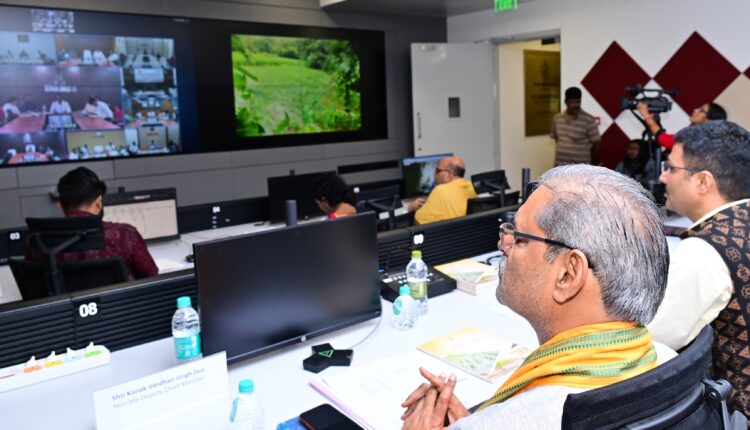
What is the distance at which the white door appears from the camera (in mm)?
6320

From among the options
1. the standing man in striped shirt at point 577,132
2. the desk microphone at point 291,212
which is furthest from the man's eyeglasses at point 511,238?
the standing man in striped shirt at point 577,132

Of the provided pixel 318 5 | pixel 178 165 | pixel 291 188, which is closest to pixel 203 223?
pixel 291 188

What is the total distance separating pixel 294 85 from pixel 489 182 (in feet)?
8.90

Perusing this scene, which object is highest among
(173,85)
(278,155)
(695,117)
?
(173,85)

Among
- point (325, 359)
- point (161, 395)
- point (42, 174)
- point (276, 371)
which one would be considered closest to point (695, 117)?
point (325, 359)

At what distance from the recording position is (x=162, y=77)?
495cm

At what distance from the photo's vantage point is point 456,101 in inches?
260

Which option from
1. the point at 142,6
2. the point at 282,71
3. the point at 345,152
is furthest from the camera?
the point at 345,152

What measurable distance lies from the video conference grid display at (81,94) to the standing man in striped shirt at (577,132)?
11.9 feet

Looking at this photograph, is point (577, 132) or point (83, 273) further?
point (577, 132)

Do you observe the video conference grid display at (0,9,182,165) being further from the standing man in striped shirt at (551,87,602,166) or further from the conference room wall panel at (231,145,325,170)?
the standing man in striped shirt at (551,87,602,166)

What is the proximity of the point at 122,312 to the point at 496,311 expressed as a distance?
1.18m

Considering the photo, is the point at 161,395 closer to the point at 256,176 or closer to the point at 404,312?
the point at 404,312

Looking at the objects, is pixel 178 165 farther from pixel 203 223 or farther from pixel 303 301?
pixel 303 301
